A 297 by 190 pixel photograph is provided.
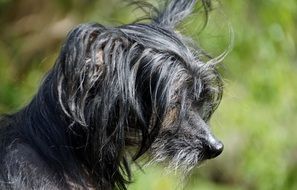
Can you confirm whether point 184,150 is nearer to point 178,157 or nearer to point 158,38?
point 178,157

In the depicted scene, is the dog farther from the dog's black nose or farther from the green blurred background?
the green blurred background

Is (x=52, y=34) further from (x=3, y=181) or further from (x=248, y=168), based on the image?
(x=3, y=181)

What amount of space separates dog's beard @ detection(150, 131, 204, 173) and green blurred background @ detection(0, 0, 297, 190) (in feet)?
8.06

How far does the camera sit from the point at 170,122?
3.79 meters

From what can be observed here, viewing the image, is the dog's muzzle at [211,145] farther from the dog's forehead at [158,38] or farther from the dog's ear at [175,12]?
the dog's ear at [175,12]

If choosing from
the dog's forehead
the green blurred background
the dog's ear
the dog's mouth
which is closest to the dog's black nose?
the dog's mouth

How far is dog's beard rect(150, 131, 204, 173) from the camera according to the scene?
12.5 feet

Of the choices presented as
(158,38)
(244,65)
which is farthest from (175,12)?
(244,65)

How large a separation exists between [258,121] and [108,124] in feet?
12.0

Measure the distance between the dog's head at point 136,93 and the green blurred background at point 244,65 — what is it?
2.52 meters

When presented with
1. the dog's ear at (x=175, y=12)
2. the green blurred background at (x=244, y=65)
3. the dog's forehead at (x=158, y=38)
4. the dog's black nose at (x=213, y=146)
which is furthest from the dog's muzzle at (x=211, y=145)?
the green blurred background at (x=244, y=65)

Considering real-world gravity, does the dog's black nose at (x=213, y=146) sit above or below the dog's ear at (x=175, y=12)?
below

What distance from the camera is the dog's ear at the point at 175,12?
4121 mm

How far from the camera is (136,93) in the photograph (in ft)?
12.2
